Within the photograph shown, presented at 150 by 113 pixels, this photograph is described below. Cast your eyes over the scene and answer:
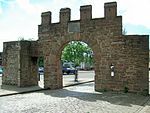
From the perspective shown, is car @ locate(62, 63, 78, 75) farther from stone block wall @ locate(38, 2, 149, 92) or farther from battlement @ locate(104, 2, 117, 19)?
battlement @ locate(104, 2, 117, 19)

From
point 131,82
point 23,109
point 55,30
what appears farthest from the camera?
point 55,30

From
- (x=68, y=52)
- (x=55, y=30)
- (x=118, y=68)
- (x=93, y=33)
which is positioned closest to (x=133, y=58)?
(x=118, y=68)

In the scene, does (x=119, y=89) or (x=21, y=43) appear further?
(x=21, y=43)

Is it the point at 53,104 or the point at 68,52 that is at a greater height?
the point at 68,52

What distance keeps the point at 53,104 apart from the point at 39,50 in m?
8.29

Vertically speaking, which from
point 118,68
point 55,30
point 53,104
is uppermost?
point 55,30

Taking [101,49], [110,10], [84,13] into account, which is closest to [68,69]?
[84,13]

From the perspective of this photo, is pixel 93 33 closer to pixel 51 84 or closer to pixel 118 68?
pixel 118 68

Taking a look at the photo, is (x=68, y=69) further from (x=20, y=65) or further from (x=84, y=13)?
(x=84, y=13)

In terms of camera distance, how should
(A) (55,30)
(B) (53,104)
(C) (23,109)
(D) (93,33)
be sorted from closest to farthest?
(C) (23,109)
(B) (53,104)
(D) (93,33)
(A) (55,30)

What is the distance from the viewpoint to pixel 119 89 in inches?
649

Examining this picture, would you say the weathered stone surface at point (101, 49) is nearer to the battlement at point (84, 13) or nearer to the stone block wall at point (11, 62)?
the battlement at point (84, 13)

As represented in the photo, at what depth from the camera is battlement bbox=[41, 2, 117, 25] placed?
16.8m

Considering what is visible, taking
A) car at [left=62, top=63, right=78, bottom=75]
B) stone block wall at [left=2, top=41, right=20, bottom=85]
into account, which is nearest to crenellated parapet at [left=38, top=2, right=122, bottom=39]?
stone block wall at [left=2, top=41, right=20, bottom=85]
